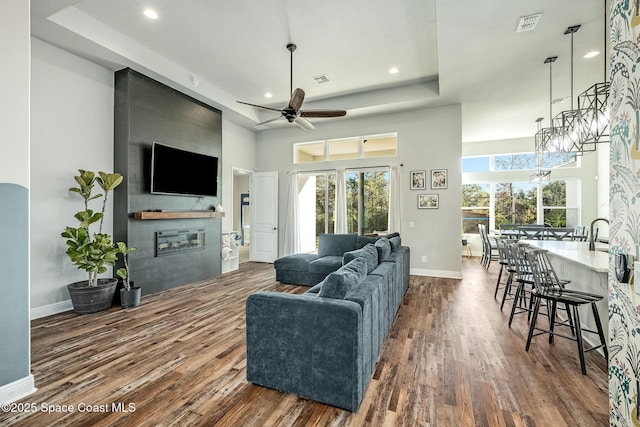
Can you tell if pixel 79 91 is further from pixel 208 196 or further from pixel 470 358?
pixel 470 358

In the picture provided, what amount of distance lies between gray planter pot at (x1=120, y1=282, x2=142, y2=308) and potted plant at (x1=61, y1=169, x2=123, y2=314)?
0.50ft

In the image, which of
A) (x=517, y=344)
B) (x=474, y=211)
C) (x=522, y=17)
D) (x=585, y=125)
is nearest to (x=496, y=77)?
(x=522, y=17)

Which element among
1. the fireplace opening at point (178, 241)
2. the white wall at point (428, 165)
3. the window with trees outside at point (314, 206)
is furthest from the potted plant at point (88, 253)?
the white wall at point (428, 165)

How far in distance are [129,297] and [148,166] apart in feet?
6.60

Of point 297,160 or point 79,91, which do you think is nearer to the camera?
point 79,91

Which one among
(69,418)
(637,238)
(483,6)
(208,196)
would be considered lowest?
(69,418)

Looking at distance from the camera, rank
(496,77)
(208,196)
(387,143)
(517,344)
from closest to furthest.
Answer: (517,344) → (496,77) → (208,196) → (387,143)

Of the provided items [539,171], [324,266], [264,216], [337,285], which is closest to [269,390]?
[337,285]

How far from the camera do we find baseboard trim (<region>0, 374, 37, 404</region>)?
1967 millimetres

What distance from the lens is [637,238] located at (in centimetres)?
130

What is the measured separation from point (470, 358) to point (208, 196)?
5.00m

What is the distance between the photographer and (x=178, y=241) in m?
5.09

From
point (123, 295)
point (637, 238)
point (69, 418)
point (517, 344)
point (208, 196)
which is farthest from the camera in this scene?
point (208, 196)

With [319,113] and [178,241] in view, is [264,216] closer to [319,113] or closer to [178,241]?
[178,241]
